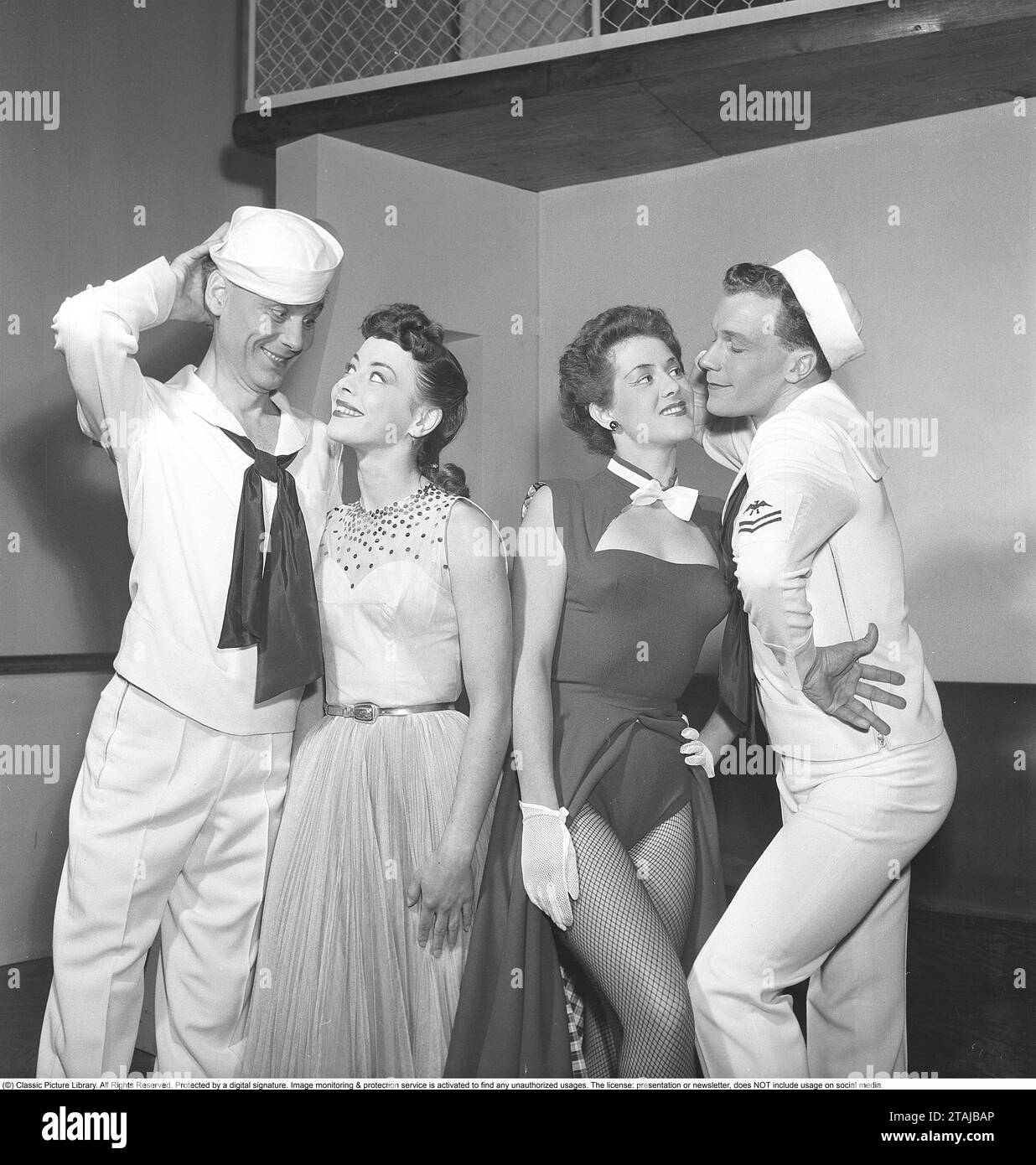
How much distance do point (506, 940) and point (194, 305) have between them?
4.73 ft

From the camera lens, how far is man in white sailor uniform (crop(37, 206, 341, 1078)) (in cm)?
263

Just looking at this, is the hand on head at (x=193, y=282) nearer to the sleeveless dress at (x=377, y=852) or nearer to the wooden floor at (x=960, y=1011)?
the sleeveless dress at (x=377, y=852)

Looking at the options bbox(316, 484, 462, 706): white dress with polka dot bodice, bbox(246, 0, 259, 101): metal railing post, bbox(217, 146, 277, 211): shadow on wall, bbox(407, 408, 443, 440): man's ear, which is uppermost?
bbox(246, 0, 259, 101): metal railing post

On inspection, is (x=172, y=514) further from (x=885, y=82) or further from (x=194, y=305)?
(x=885, y=82)

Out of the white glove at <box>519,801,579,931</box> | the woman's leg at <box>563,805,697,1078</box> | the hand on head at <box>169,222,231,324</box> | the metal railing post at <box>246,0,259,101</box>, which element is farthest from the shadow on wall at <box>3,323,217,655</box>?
the woman's leg at <box>563,805,697,1078</box>

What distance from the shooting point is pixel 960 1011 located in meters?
2.90

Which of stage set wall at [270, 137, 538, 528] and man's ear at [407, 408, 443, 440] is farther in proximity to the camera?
stage set wall at [270, 137, 538, 528]

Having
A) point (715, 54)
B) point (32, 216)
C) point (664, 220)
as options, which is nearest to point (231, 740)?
point (32, 216)

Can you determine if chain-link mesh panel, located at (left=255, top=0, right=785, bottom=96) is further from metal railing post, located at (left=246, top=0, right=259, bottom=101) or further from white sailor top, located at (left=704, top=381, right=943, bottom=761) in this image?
white sailor top, located at (left=704, top=381, right=943, bottom=761)

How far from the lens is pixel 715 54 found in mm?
3111

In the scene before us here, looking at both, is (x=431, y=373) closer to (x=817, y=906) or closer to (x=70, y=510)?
(x=70, y=510)

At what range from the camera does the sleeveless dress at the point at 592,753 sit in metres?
2.59

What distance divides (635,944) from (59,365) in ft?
5.87
